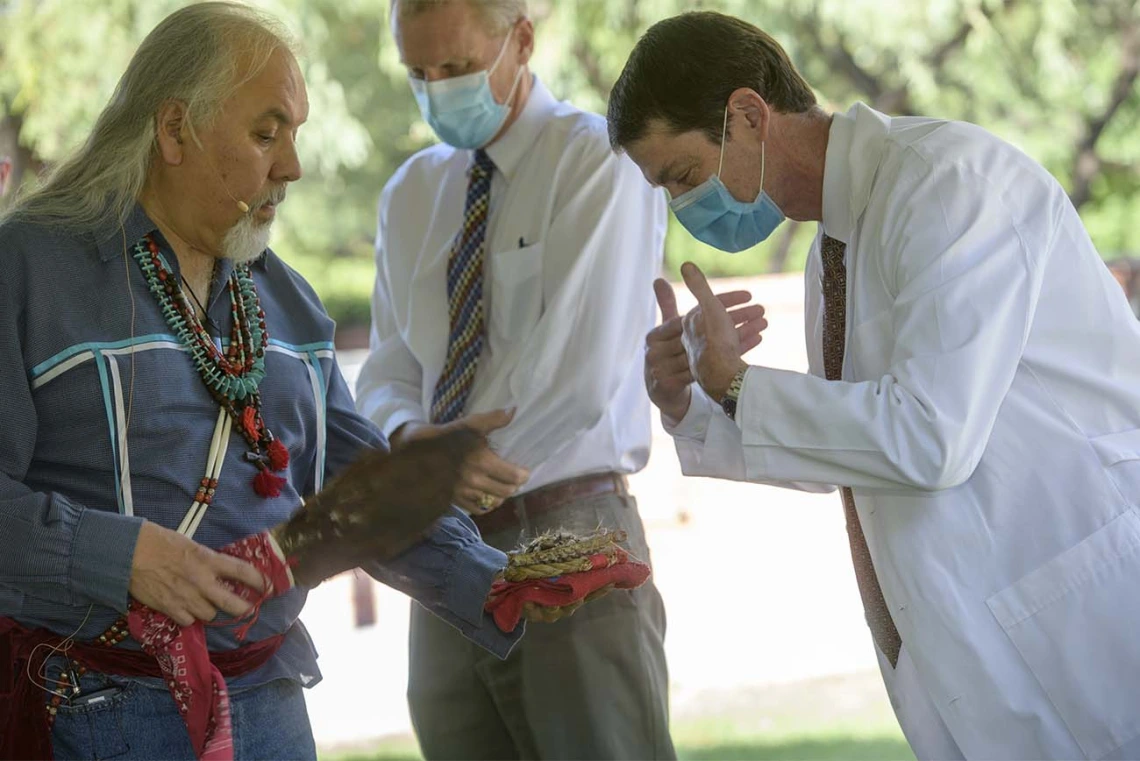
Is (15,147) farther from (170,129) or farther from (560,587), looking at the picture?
(560,587)

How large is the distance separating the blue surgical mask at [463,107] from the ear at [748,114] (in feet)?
2.69

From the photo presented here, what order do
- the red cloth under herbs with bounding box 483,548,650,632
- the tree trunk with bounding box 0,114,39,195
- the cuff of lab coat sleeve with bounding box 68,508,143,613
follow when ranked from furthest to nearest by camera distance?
1. the tree trunk with bounding box 0,114,39,195
2. the red cloth under herbs with bounding box 483,548,650,632
3. the cuff of lab coat sleeve with bounding box 68,508,143,613

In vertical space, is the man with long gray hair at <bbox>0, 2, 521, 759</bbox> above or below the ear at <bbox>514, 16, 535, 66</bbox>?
below

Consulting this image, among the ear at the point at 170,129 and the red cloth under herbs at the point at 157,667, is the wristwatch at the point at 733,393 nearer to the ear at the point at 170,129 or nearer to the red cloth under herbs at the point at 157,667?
the red cloth under herbs at the point at 157,667

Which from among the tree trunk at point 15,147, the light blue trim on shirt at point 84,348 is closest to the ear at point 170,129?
the light blue trim on shirt at point 84,348

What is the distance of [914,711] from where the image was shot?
2287 mm

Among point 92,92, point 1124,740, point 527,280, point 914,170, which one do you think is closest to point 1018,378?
point 914,170

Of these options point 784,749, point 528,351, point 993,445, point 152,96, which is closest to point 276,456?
point 152,96

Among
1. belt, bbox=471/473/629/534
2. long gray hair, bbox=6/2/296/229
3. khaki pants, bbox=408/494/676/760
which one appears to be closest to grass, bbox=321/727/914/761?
khaki pants, bbox=408/494/676/760

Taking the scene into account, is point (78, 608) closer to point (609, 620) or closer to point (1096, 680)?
point (609, 620)

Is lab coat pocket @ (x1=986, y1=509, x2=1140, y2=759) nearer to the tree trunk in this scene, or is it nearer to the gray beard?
the gray beard

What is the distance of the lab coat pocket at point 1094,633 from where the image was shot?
80.4 inches

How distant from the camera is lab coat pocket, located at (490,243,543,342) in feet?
9.68

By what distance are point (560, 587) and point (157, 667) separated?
24.5 inches
